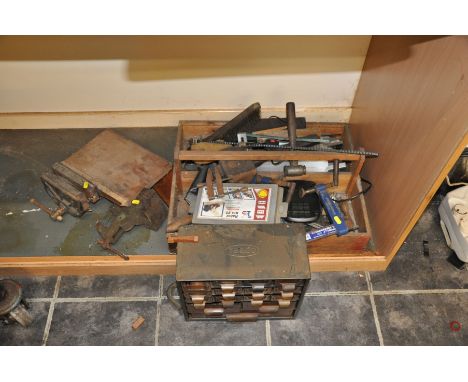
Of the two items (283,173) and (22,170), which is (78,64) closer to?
(22,170)

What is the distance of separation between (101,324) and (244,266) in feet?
2.63

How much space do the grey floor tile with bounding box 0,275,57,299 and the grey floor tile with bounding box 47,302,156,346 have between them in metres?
0.09

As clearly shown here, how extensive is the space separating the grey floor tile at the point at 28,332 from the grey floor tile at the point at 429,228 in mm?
1812

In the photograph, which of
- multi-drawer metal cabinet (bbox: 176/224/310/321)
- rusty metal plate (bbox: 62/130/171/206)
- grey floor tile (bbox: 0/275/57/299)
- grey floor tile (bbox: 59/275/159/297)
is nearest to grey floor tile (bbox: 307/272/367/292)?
multi-drawer metal cabinet (bbox: 176/224/310/321)

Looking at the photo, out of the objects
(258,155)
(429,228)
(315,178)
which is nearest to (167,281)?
(258,155)

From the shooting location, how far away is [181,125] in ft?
7.25

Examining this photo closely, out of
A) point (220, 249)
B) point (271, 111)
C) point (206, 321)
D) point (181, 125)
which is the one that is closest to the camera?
point (220, 249)

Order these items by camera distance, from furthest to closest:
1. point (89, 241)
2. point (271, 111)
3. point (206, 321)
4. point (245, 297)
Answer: point (271, 111), point (89, 241), point (206, 321), point (245, 297)

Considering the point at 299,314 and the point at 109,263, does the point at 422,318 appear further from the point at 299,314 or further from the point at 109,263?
the point at 109,263

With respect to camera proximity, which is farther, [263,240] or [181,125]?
[181,125]

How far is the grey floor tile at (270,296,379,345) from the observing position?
188 cm

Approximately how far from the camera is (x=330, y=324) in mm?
1920

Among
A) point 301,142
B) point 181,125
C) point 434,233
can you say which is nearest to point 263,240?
point 301,142

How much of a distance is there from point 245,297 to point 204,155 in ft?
2.06
